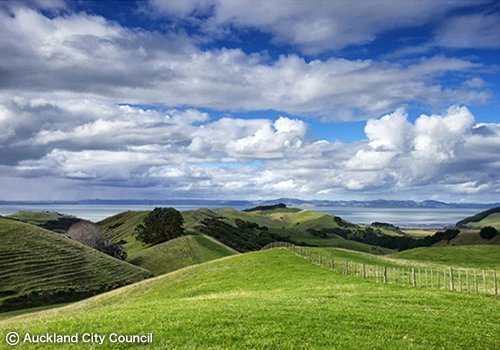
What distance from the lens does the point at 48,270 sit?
64.8m

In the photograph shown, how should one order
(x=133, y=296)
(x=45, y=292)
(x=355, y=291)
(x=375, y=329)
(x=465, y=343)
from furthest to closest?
(x=45, y=292), (x=133, y=296), (x=355, y=291), (x=375, y=329), (x=465, y=343)

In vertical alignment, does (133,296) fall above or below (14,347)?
below

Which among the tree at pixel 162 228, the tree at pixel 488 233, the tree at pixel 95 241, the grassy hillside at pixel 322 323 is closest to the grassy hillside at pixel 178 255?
the tree at pixel 95 241

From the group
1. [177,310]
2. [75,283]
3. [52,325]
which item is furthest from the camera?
[75,283]

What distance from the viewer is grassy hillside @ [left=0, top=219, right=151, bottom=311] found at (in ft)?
188

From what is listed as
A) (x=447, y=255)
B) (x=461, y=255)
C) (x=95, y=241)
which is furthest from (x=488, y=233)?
(x=95, y=241)

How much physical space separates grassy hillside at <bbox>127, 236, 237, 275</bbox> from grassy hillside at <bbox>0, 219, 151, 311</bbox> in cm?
1343

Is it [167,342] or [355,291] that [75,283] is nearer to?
[355,291]

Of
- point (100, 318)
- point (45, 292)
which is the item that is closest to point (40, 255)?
point (45, 292)

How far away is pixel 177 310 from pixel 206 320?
3889mm

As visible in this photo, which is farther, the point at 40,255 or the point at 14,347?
the point at 40,255

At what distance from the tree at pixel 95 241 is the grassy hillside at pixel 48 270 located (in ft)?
69.8

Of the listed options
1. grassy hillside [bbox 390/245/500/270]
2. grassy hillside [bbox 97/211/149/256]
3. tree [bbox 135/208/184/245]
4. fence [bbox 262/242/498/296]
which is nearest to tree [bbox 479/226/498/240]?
grassy hillside [bbox 390/245/500/270]

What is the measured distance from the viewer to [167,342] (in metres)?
15.0
